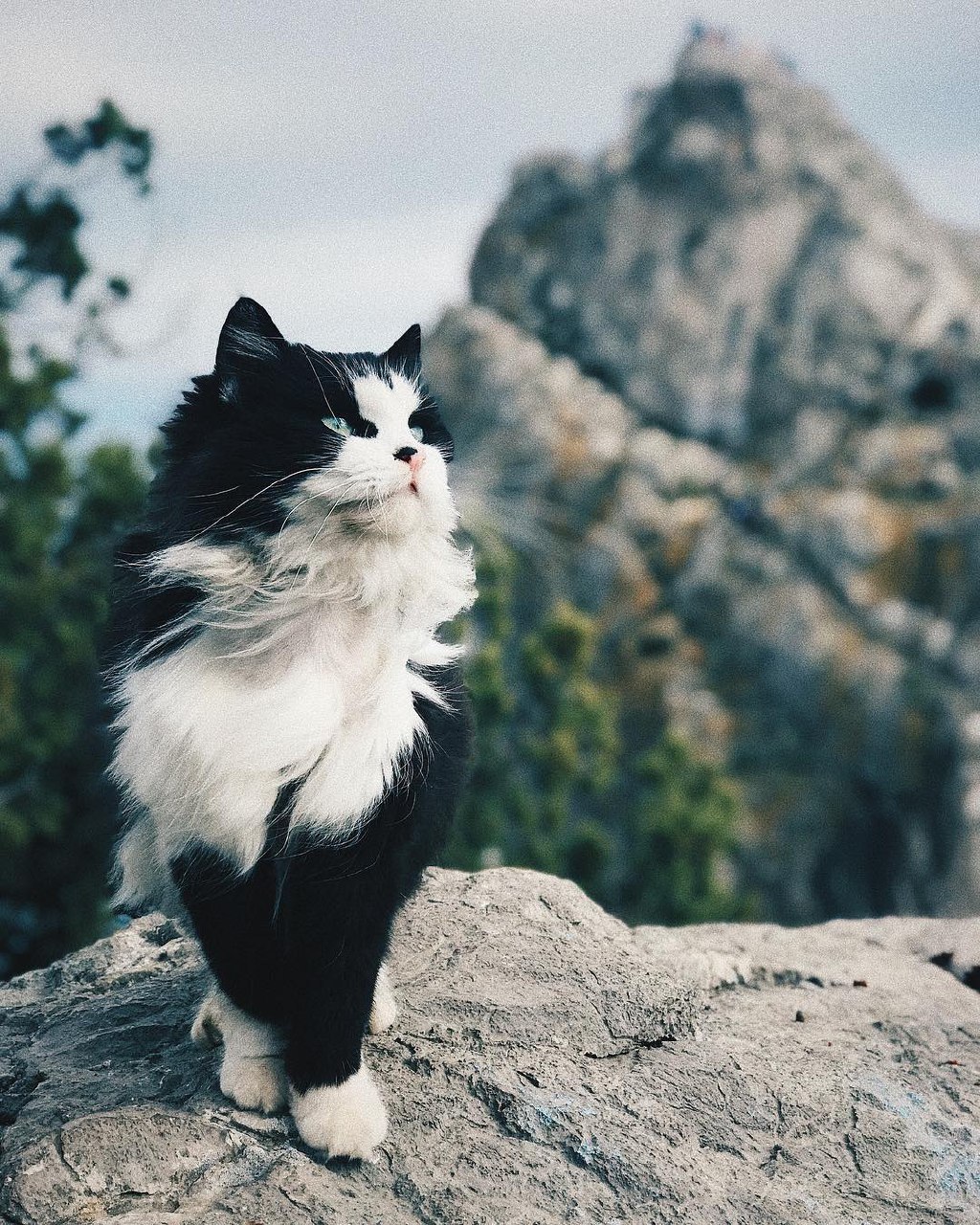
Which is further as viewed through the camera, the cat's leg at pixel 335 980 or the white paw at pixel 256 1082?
the white paw at pixel 256 1082

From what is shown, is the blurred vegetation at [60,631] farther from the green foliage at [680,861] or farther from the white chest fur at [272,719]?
the white chest fur at [272,719]

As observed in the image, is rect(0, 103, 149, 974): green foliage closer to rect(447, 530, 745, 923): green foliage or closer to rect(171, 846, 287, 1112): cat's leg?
rect(447, 530, 745, 923): green foliage

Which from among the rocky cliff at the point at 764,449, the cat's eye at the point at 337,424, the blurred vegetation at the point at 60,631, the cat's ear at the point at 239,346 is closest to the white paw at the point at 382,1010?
the cat's eye at the point at 337,424

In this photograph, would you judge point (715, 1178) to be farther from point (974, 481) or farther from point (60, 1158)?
point (974, 481)

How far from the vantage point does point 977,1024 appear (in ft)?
10.7

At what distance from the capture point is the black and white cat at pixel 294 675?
2133 millimetres

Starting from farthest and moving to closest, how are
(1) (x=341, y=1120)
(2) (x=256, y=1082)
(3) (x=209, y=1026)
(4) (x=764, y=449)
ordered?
(4) (x=764, y=449) → (3) (x=209, y=1026) → (2) (x=256, y=1082) → (1) (x=341, y=1120)

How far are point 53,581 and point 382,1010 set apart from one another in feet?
22.9

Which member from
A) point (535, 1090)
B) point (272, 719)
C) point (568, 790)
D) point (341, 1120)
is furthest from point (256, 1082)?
point (568, 790)

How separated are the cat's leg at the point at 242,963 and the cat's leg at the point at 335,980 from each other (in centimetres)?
6

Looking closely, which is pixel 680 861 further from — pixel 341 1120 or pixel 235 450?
pixel 235 450

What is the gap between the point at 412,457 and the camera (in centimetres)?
216

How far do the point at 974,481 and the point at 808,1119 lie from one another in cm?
1821

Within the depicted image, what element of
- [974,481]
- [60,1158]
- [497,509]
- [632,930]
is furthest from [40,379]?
[974,481]
